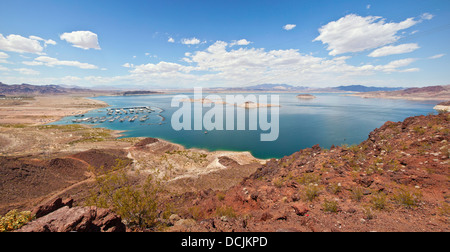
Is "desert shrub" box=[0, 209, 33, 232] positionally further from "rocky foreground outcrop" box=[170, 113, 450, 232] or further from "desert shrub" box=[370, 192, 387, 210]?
"desert shrub" box=[370, 192, 387, 210]

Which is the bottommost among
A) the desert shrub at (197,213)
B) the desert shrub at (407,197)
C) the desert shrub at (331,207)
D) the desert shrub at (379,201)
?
the desert shrub at (197,213)

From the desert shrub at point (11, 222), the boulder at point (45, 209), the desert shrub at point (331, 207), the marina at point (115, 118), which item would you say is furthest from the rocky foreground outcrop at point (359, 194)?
the marina at point (115, 118)

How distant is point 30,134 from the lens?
44.0m

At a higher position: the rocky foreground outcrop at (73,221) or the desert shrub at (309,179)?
the rocky foreground outcrop at (73,221)

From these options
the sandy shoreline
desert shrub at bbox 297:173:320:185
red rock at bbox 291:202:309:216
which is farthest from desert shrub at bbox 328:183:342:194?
the sandy shoreline

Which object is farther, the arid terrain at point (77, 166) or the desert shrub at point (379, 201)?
the arid terrain at point (77, 166)

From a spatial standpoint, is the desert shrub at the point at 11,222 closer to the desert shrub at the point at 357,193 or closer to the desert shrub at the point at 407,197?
the desert shrub at the point at 357,193

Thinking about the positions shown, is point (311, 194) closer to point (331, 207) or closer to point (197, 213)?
point (331, 207)

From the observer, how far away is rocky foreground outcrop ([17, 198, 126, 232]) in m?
5.90

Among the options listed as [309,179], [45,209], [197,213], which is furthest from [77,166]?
[309,179]

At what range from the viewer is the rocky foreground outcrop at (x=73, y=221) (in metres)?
5.90

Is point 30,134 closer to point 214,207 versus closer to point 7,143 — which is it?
point 7,143
